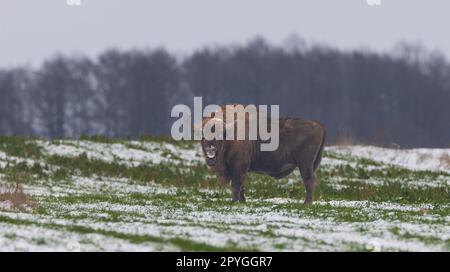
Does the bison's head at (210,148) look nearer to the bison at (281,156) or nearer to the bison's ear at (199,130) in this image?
the bison's ear at (199,130)

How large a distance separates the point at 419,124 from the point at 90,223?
84265 millimetres

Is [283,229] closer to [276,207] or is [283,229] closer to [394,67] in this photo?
[276,207]

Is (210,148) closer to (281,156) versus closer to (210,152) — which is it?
(210,152)

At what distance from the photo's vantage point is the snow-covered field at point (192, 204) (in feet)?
40.5

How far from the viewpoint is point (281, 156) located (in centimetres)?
2009

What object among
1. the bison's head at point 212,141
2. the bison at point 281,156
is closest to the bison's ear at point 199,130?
the bison's head at point 212,141

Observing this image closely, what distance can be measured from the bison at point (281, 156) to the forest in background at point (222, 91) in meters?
63.2

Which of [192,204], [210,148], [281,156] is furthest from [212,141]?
[281,156]

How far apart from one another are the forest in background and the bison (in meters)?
63.2

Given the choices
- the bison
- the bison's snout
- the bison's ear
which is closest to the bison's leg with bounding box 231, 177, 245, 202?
the bison

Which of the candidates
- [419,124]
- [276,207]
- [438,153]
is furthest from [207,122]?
[419,124]

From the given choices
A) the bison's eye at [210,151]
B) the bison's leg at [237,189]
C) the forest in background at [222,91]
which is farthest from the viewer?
the forest in background at [222,91]

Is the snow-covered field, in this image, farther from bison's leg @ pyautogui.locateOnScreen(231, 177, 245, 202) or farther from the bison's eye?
the bison's eye

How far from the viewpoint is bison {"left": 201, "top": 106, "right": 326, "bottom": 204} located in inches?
774
